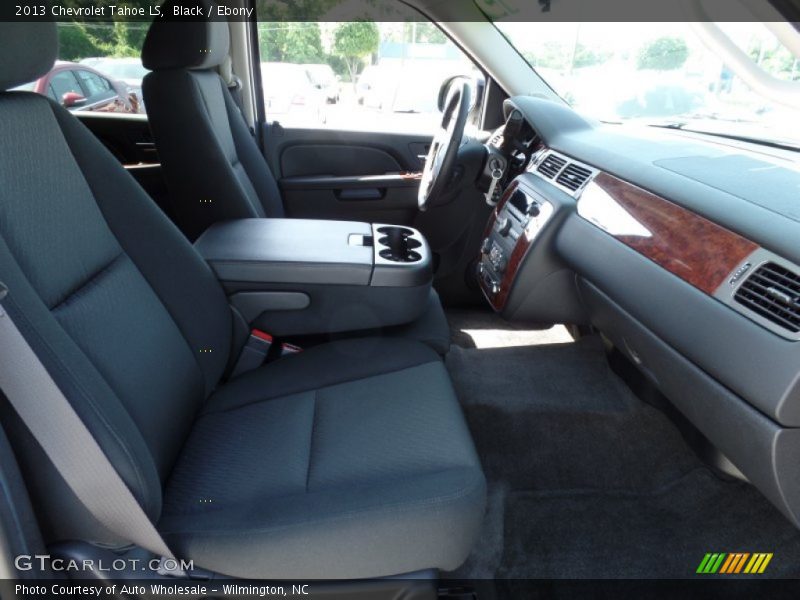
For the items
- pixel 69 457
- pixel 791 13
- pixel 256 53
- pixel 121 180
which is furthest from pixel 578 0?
pixel 69 457

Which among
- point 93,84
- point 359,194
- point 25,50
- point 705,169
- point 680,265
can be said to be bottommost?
point 359,194

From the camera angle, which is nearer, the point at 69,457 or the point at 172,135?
the point at 69,457

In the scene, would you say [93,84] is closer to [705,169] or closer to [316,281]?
[316,281]

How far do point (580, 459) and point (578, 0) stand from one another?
142cm

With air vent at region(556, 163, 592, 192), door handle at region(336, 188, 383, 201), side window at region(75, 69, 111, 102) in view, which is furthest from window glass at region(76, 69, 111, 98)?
air vent at region(556, 163, 592, 192)

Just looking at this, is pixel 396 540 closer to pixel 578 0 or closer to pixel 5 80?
pixel 5 80

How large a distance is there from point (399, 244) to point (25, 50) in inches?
39.4

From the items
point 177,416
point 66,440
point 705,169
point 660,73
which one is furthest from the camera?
point 660,73

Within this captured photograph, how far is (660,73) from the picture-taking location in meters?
1.83

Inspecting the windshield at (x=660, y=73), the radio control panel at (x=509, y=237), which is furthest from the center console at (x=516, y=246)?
the windshield at (x=660, y=73)

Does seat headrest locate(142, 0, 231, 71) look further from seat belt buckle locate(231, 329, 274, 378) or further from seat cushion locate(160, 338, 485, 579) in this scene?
seat cushion locate(160, 338, 485, 579)

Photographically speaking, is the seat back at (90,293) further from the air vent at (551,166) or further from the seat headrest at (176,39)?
the air vent at (551,166)

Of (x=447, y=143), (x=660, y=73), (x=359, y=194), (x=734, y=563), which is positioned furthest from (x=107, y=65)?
(x=734, y=563)

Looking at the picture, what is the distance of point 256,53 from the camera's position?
2625 mm
